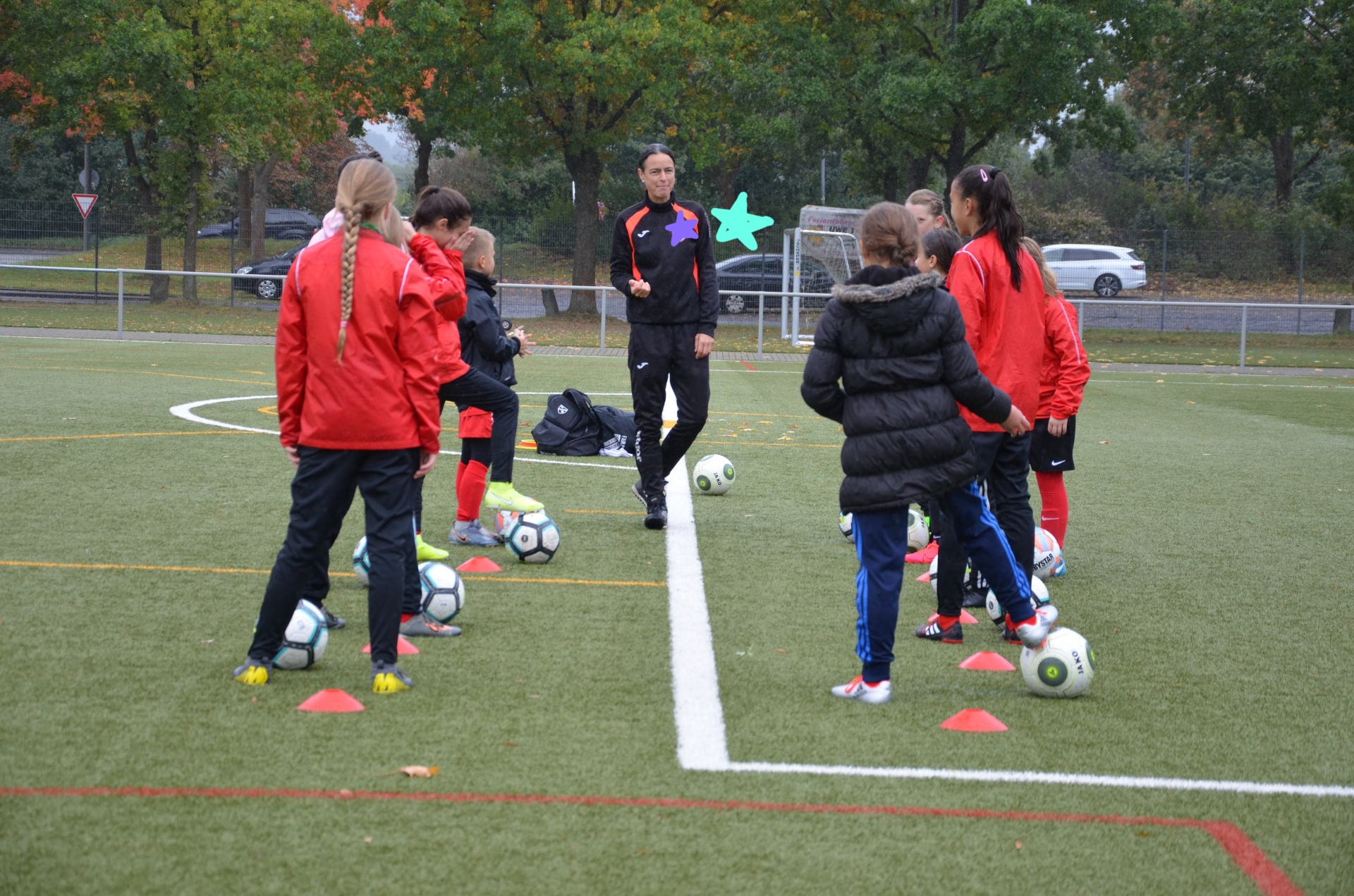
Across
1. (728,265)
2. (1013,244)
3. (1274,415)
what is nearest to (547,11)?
(728,265)

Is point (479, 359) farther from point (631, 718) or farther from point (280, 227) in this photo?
point (280, 227)

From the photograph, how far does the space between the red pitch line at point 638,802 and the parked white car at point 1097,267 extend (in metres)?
33.4

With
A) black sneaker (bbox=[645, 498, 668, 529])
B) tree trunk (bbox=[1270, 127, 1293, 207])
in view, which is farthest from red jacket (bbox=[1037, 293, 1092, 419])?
tree trunk (bbox=[1270, 127, 1293, 207])

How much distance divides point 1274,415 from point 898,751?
13124 mm

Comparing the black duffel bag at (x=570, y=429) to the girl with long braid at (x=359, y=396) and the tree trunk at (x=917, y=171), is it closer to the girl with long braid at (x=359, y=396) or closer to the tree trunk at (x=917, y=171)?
the girl with long braid at (x=359, y=396)

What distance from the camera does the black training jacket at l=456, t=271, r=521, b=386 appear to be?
656 centimetres

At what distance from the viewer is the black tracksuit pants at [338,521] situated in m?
4.35

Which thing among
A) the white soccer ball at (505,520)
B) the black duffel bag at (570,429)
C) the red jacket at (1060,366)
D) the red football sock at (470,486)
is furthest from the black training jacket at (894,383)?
the black duffel bag at (570,429)

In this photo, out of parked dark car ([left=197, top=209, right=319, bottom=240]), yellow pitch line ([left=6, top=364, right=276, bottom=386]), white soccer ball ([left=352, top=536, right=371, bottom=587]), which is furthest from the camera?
parked dark car ([left=197, top=209, right=319, bottom=240])

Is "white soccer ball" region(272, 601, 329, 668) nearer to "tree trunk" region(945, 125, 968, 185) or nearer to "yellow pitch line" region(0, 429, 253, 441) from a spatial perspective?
"yellow pitch line" region(0, 429, 253, 441)

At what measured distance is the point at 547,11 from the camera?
29.9m

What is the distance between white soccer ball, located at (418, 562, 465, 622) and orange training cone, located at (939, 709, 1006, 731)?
202cm

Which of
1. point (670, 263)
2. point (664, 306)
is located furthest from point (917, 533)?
point (670, 263)

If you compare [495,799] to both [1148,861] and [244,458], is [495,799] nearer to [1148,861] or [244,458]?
[1148,861]
